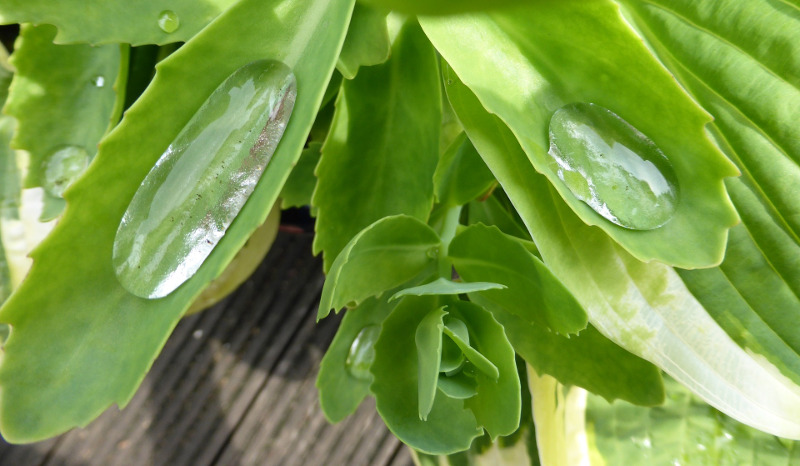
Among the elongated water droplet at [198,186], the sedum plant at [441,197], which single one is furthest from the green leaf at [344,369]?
the elongated water droplet at [198,186]

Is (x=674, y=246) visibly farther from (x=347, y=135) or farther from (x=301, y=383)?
(x=301, y=383)

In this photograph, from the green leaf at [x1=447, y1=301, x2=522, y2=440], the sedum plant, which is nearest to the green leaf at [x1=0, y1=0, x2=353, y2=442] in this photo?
the sedum plant

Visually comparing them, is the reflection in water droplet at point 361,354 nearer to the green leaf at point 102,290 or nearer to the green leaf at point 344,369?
the green leaf at point 344,369

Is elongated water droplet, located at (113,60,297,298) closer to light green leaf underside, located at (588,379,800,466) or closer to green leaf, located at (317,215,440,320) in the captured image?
green leaf, located at (317,215,440,320)

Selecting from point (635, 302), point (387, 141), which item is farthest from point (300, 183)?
point (635, 302)

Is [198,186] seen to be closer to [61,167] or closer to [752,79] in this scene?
[61,167]

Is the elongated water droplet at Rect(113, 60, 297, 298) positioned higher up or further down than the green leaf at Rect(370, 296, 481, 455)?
higher up
